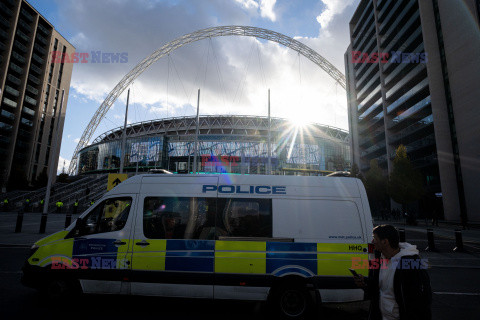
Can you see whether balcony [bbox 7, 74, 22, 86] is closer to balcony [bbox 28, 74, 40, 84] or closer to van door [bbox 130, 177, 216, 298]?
balcony [bbox 28, 74, 40, 84]

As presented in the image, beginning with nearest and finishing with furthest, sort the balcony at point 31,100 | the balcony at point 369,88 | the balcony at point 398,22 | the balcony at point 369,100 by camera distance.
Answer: the balcony at point 398,22 → the balcony at point 369,100 → the balcony at point 369,88 → the balcony at point 31,100

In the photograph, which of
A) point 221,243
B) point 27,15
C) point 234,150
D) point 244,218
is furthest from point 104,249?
point 27,15

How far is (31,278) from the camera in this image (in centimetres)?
456

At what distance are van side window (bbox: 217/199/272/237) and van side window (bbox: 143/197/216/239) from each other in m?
0.18

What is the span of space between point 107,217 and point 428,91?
42.2 metres

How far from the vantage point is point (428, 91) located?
1358 inches

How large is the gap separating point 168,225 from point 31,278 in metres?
2.63

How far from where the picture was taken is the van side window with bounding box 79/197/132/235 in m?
4.65

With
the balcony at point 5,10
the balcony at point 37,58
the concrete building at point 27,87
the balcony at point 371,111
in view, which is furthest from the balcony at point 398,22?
the balcony at point 37,58

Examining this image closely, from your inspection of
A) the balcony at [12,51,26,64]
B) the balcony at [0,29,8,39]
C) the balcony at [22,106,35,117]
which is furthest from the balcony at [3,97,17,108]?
the balcony at [0,29,8,39]

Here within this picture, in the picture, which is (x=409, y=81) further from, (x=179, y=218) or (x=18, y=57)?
(x=18, y=57)

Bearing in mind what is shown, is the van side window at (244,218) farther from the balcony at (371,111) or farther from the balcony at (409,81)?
the balcony at (371,111)

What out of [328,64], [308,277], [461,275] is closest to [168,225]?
[308,277]

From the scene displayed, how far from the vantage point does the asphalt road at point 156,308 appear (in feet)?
13.8
